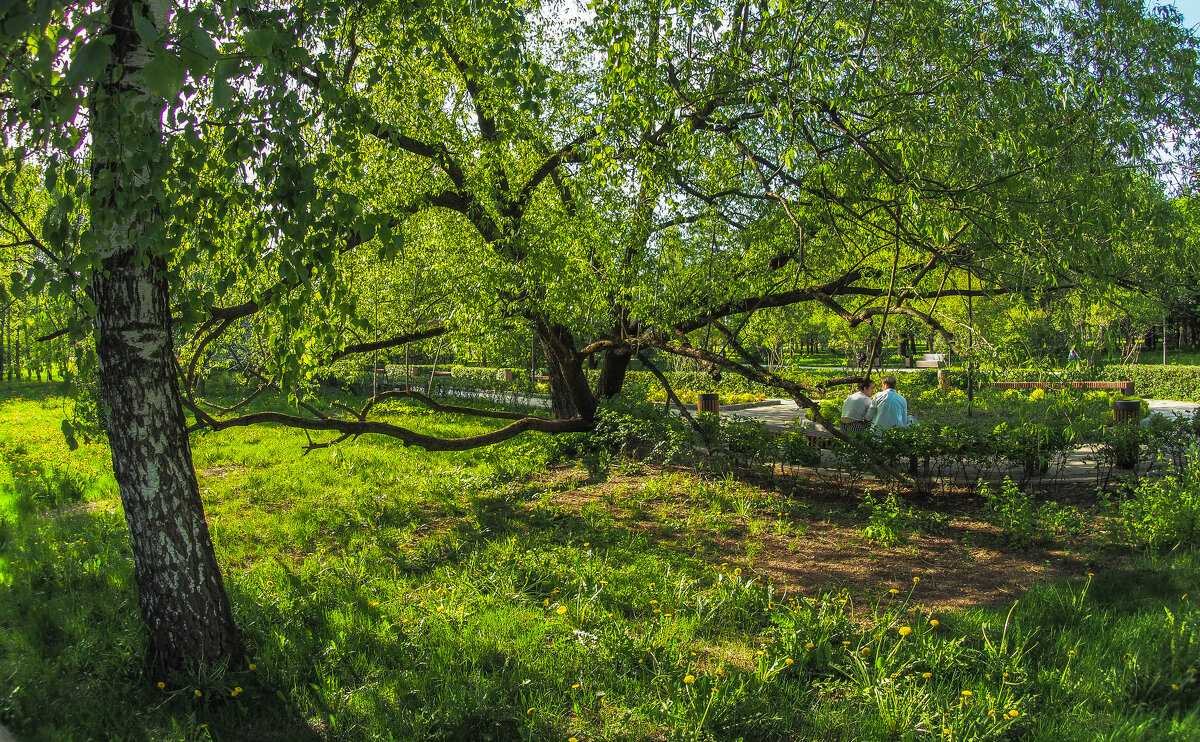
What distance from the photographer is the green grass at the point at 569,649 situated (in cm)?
293

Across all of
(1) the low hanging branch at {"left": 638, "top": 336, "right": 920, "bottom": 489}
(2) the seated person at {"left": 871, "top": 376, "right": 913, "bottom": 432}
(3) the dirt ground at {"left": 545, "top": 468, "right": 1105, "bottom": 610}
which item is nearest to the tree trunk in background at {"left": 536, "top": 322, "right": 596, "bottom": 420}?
(1) the low hanging branch at {"left": 638, "top": 336, "right": 920, "bottom": 489}

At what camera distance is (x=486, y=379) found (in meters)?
19.5

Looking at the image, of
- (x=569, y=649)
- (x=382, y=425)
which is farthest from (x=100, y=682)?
(x=382, y=425)

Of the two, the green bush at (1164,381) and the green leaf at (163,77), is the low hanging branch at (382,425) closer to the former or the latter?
the green leaf at (163,77)

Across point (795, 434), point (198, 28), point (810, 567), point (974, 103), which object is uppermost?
point (974, 103)

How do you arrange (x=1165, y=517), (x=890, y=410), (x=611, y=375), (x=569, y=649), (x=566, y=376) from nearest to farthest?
(x=569, y=649) → (x=1165, y=517) → (x=890, y=410) → (x=566, y=376) → (x=611, y=375)

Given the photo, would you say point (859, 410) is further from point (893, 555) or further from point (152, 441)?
point (152, 441)

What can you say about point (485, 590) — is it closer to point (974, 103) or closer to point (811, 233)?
point (974, 103)

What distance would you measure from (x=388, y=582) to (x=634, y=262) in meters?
4.39

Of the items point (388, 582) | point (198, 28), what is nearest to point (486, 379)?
point (388, 582)

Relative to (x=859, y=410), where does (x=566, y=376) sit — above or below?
above

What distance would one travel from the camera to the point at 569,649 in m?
3.66

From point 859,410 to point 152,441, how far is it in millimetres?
7299

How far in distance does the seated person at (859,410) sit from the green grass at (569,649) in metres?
2.54
